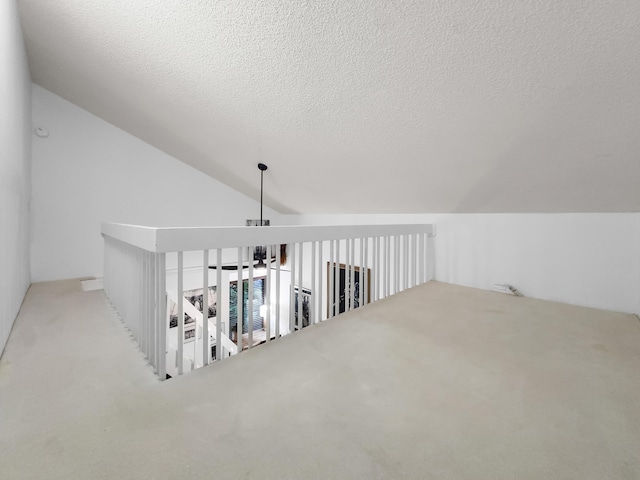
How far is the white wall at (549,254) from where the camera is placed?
2.13 meters

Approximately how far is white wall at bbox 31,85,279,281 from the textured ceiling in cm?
60

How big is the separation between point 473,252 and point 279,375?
2.46 metres

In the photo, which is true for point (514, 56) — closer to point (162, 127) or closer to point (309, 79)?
point (309, 79)

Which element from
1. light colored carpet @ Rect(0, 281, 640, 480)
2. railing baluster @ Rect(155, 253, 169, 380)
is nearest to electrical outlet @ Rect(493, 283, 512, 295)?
light colored carpet @ Rect(0, 281, 640, 480)

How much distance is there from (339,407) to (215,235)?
0.93m

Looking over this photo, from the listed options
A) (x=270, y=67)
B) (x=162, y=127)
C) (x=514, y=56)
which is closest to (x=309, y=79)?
(x=270, y=67)

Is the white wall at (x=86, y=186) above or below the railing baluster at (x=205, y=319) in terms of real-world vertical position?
above

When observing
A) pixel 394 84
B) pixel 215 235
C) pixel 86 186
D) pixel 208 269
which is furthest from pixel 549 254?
pixel 86 186

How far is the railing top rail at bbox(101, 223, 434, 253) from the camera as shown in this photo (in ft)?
3.99

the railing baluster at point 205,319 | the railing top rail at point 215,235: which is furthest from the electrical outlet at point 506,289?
the railing baluster at point 205,319

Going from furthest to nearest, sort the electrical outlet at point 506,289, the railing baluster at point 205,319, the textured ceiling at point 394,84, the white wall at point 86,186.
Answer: the white wall at point 86,186 < the electrical outlet at point 506,289 < the railing baluster at point 205,319 < the textured ceiling at point 394,84

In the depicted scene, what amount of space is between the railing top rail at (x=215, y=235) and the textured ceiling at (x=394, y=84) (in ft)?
2.68

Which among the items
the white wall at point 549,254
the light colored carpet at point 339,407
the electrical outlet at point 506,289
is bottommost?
the light colored carpet at point 339,407

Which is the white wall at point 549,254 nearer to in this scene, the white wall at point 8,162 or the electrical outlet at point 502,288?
the electrical outlet at point 502,288
